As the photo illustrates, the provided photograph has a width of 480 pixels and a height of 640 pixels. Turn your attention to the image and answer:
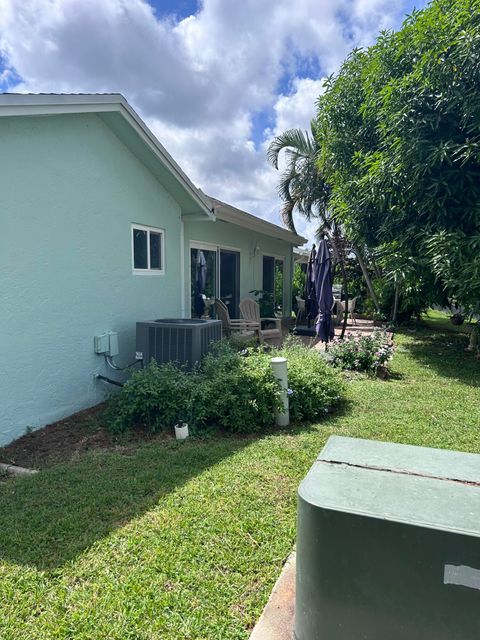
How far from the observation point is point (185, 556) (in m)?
2.44

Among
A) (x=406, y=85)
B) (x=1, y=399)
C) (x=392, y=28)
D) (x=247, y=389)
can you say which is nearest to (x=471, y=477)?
(x=247, y=389)

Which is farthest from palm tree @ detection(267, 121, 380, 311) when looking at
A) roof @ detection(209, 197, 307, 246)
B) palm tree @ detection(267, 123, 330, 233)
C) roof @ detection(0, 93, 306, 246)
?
roof @ detection(0, 93, 306, 246)

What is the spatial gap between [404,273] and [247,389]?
14.1 feet

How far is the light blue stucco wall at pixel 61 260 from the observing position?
4332mm

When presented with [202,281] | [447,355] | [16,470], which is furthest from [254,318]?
[16,470]

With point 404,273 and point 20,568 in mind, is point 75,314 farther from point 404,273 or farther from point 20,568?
point 404,273

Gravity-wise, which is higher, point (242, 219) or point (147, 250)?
point (242, 219)

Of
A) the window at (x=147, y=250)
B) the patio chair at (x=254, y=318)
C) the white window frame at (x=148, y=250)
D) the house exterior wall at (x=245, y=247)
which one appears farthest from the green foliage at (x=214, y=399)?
the patio chair at (x=254, y=318)

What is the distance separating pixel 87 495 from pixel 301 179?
15.4 m

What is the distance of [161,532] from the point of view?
8.77 feet

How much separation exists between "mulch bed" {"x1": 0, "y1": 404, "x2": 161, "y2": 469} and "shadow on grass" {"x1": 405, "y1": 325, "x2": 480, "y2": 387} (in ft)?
17.9

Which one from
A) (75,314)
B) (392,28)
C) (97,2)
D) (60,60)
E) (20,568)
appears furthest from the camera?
(392,28)

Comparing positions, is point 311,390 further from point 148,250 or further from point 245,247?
point 245,247

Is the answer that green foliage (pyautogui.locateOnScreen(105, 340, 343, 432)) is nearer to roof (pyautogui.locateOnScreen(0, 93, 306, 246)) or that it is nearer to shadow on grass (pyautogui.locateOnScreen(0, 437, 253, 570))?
shadow on grass (pyautogui.locateOnScreen(0, 437, 253, 570))
